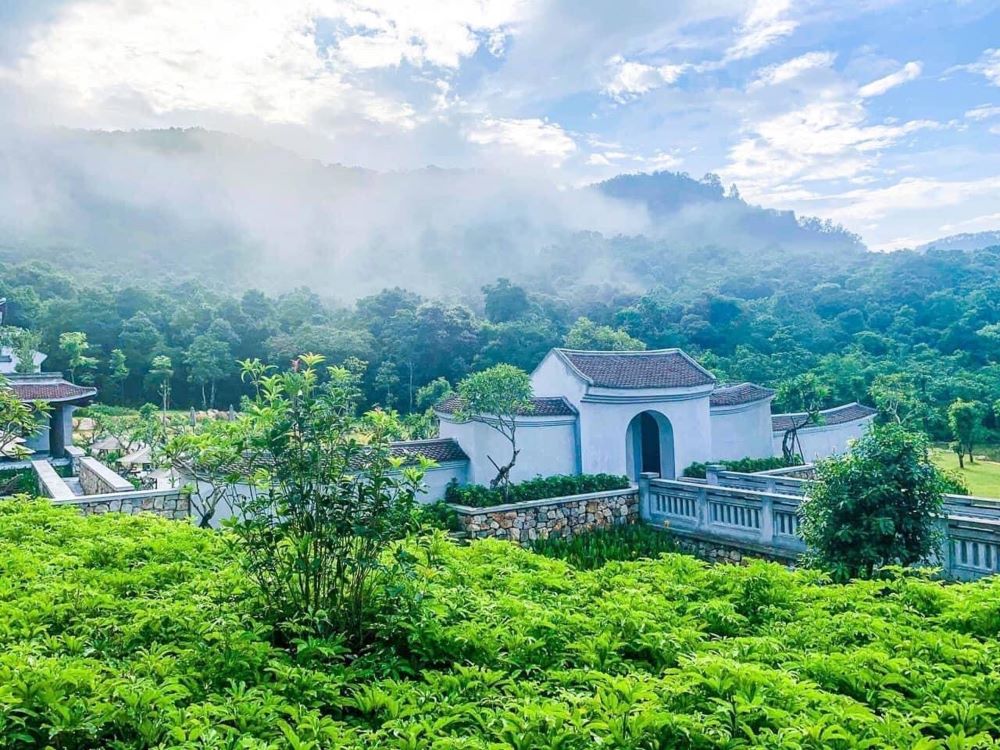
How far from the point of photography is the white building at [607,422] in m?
14.3

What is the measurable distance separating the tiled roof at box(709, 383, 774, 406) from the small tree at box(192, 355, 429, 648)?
14529 millimetres

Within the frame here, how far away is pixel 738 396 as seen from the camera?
58.1ft

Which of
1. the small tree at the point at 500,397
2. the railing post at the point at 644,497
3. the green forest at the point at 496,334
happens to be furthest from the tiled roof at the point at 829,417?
the green forest at the point at 496,334

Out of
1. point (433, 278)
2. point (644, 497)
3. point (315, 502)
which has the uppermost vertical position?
point (433, 278)

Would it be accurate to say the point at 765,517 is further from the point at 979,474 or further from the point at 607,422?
the point at 979,474

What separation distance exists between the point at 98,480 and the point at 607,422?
9.29 meters

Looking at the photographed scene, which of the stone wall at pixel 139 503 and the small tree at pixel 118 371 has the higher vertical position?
the small tree at pixel 118 371

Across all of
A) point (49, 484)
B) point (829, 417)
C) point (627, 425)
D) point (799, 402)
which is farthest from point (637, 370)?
point (49, 484)

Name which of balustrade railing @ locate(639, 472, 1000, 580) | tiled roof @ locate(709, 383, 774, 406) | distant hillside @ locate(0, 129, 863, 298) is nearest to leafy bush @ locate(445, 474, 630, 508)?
balustrade railing @ locate(639, 472, 1000, 580)

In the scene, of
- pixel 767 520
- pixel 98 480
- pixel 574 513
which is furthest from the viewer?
pixel 98 480

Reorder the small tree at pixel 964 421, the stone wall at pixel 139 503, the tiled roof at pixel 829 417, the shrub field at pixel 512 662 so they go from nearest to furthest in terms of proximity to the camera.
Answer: the shrub field at pixel 512 662 → the stone wall at pixel 139 503 → the tiled roof at pixel 829 417 → the small tree at pixel 964 421

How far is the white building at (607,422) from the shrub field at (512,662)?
9.92 m

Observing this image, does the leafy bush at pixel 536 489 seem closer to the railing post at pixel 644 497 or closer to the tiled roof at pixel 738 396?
the railing post at pixel 644 497

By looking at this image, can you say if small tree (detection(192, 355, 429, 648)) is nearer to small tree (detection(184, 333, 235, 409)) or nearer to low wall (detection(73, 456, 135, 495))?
low wall (detection(73, 456, 135, 495))
